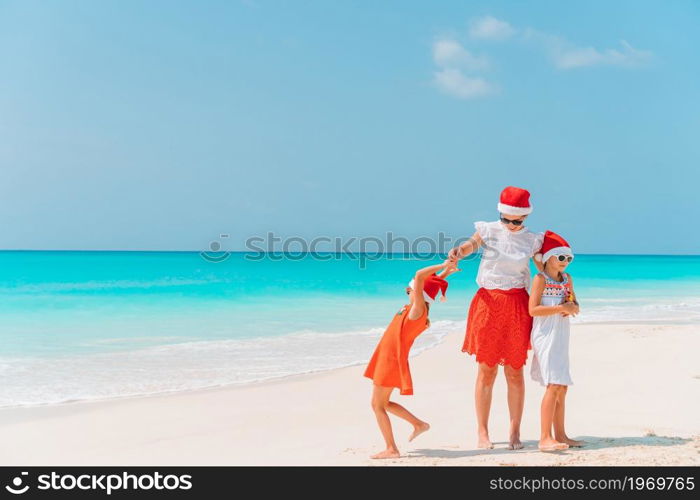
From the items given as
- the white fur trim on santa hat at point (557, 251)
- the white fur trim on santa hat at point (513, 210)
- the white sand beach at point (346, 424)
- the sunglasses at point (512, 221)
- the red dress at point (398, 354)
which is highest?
the white fur trim on santa hat at point (513, 210)

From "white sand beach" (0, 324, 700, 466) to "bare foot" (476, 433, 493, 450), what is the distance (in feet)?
0.15

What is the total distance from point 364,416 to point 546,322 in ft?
6.06

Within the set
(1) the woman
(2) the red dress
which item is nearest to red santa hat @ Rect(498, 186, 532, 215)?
(1) the woman

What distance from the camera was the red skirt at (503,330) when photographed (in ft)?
13.5

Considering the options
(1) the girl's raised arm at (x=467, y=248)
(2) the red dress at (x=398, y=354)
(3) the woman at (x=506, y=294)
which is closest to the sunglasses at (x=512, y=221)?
(3) the woman at (x=506, y=294)

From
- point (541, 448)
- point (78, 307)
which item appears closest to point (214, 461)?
point (541, 448)

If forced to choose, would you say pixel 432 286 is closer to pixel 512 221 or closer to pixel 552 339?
pixel 512 221

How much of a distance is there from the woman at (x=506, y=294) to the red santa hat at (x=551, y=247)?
0.03 meters

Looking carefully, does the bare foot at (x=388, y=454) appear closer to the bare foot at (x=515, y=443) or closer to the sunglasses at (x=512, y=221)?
the bare foot at (x=515, y=443)

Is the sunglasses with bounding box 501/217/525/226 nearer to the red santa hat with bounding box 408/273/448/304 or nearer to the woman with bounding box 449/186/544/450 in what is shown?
the woman with bounding box 449/186/544/450

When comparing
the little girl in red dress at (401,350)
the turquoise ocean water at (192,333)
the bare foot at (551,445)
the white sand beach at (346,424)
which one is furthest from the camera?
the turquoise ocean water at (192,333)

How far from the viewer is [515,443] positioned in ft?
13.6
